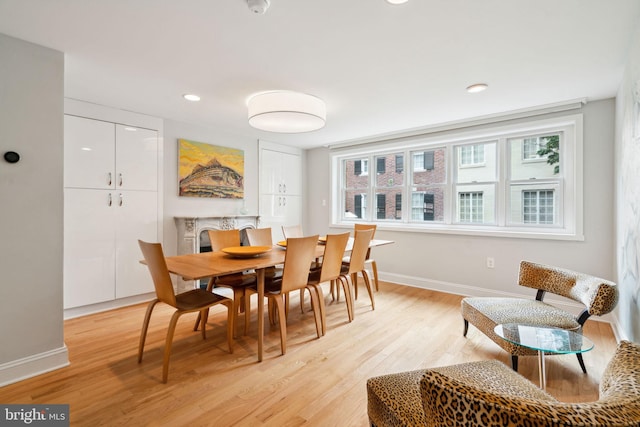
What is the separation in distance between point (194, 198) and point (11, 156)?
220 cm

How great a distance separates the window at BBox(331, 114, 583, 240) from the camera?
3.45 m

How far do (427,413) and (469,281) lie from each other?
3.51m

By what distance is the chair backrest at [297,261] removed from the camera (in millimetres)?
2396

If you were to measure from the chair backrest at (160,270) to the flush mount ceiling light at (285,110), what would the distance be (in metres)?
1.42

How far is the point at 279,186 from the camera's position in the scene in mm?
5316

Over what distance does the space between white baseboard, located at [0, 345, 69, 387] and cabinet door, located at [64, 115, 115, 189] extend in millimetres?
1744

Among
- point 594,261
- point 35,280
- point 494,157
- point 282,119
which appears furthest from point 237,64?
point 594,261

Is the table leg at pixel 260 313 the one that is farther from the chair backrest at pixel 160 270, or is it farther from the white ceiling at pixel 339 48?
the white ceiling at pixel 339 48

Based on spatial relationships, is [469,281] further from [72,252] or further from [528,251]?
[72,252]

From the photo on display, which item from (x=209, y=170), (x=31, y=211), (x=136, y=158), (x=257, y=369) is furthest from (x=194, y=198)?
(x=257, y=369)

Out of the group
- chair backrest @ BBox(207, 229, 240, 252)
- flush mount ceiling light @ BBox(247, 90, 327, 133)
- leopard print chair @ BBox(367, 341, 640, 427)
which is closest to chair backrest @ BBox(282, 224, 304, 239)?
chair backrest @ BBox(207, 229, 240, 252)

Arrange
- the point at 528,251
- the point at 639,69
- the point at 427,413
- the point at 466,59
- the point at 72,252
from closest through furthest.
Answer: the point at 427,413 → the point at 639,69 → the point at 466,59 → the point at 72,252 → the point at 528,251

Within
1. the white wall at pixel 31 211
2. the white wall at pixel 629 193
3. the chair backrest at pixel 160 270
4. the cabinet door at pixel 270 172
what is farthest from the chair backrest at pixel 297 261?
the cabinet door at pixel 270 172

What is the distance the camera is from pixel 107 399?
72.6 inches
